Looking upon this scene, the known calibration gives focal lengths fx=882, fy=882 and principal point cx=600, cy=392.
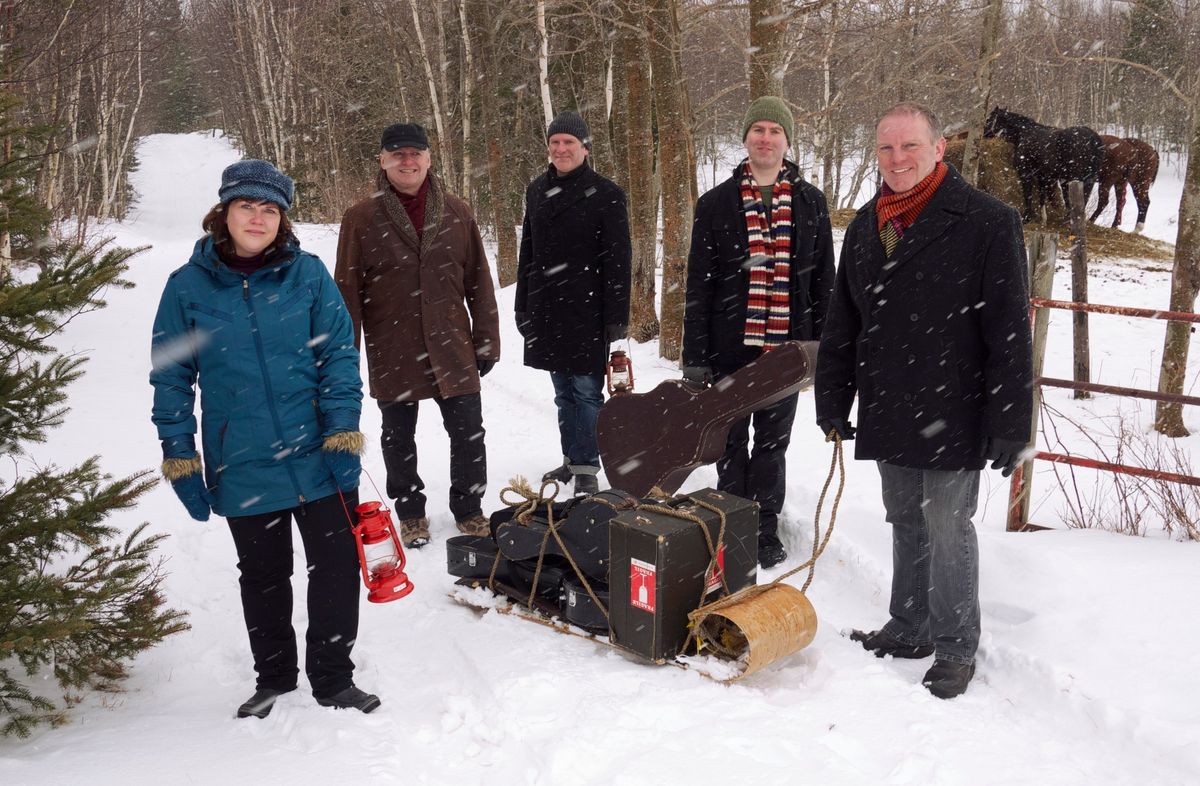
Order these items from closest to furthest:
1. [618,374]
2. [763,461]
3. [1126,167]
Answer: [763,461] < [618,374] < [1126,167]

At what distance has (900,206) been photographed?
129 inches

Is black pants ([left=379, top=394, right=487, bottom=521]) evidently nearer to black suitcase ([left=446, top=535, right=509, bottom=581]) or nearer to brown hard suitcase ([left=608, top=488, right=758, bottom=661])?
black suitcase ([left=446, top=535, right=509, bottom=581])

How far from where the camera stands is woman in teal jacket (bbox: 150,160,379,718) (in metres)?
3.01

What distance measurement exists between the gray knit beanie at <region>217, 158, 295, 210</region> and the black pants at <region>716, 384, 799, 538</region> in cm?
245

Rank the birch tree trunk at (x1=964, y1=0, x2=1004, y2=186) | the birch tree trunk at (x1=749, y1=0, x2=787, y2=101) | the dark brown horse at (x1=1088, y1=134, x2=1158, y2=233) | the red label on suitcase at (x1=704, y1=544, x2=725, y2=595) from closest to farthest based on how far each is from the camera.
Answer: the red label on suitcase at (x1=704, y1=544, x2=725, y2=595)
the birch tree trunk at (x1=749, y1=0, x2=787, y2=101)
the birch tree trunk at (x1=964, y1=0, x2=1004, y2=186)
the dark brown horse at (x1=1088, y1=134, x2=1158, y2=233)

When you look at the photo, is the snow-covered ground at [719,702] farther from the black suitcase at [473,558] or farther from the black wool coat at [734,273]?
the black wool coat at [734,273]

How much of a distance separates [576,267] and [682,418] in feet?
3.95

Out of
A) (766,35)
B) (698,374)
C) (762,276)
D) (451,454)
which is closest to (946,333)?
(762,276)

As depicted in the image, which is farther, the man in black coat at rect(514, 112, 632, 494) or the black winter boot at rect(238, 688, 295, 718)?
the man in black coat at rect(514, 112, 632, 494)

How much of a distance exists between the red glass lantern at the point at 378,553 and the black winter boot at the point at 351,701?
0.38 m

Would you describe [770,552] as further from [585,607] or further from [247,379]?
[247,379]

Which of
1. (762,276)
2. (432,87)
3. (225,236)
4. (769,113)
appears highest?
(432,87)

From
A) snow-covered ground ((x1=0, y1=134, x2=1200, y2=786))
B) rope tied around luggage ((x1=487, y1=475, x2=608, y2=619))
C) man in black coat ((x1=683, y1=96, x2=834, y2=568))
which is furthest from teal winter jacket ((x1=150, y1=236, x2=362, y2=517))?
man in black coat ((x1=683, y1=96, x2=834, y2=568))

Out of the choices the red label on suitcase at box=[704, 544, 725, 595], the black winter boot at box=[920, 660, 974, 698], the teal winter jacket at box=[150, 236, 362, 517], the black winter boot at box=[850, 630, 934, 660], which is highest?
the teal winter jacket at box=[150, 236, 362, 517]
